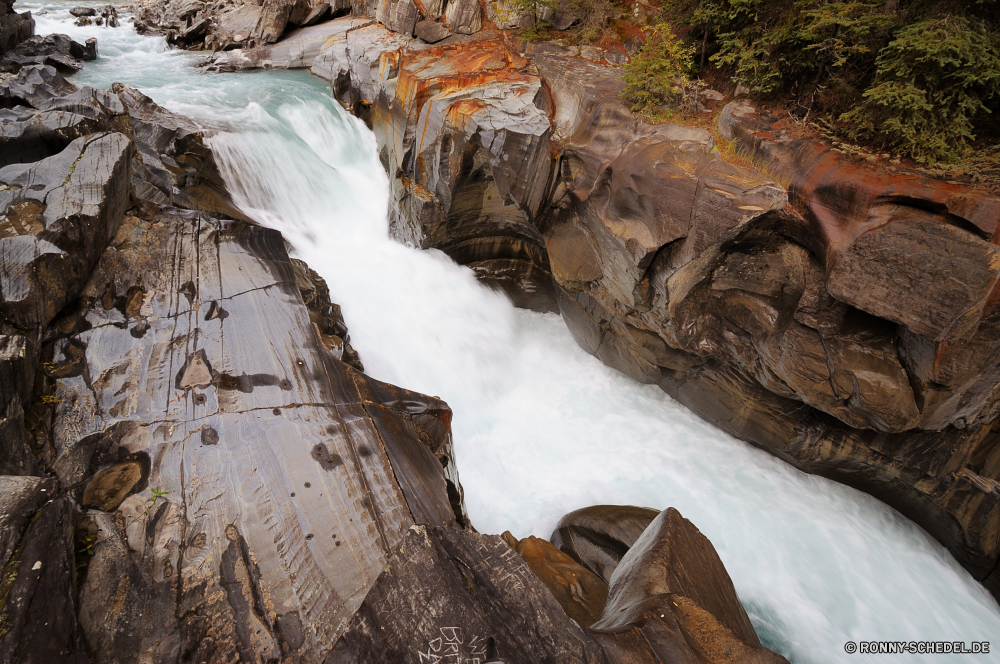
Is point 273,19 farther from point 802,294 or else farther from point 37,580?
point 37,580

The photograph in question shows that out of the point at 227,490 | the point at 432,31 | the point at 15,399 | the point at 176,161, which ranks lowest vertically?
the point at 227,490

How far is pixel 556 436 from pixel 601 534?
2327 mm

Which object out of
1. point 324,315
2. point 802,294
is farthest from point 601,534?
point 324,315

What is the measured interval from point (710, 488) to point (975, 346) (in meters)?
3.92

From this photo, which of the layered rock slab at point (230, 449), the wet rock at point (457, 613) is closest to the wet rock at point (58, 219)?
the layered rock slab at point (230, 449)

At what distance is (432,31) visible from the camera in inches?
478

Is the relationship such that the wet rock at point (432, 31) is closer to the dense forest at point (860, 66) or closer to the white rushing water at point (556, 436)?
the white rushing water at point (556, 436)

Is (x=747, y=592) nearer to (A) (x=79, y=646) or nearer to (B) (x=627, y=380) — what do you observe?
(B) (x=627, y=380)

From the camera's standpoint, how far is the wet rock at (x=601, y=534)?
241 inches

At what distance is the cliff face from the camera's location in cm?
541

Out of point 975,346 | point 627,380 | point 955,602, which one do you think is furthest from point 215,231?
point 955,602

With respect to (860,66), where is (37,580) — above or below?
below

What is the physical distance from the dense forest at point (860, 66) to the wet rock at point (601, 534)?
5.57 m

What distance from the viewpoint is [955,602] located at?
682 cm
